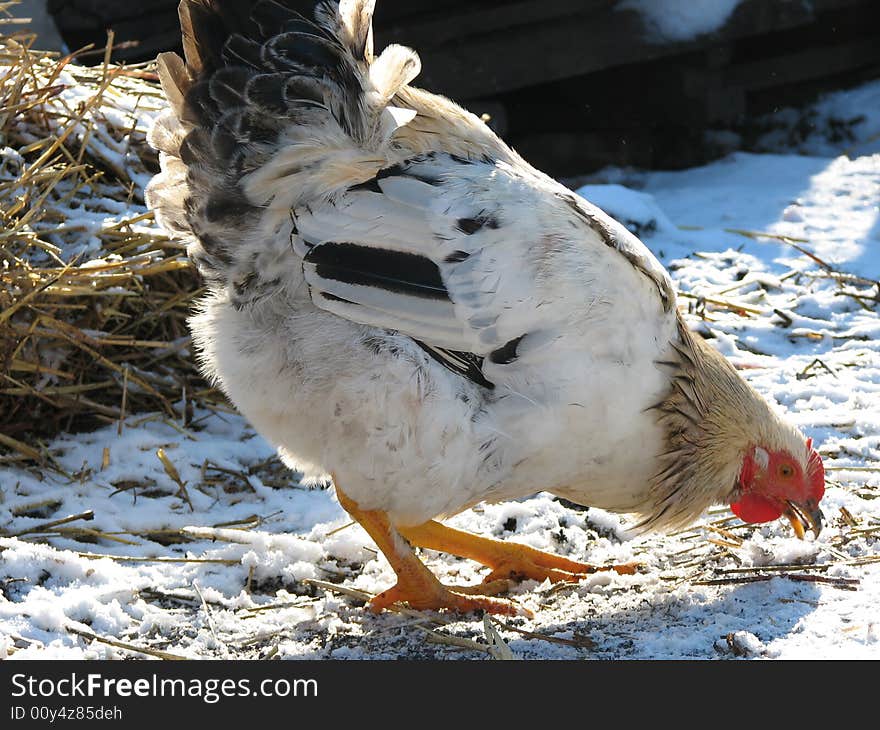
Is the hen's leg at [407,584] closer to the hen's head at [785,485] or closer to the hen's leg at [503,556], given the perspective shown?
the hen's leg at [503,556]

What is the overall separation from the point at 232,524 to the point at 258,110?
1426 millimetres

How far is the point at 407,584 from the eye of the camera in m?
3.17

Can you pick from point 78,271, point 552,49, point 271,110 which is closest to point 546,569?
point 271,110

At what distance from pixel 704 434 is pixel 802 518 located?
410 millimetres

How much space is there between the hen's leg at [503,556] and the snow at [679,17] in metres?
4.56

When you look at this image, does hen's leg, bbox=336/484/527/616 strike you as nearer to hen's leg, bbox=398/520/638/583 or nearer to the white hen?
the white hen

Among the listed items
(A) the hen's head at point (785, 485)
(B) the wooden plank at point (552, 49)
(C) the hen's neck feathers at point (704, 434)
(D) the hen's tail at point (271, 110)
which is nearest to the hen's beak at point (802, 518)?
(A) the hen's head at point (785, 485)

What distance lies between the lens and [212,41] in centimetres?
298

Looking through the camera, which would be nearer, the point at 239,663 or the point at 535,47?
the point at 239,663

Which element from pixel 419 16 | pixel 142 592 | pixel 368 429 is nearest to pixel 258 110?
pixel 368 429

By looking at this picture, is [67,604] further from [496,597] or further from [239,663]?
[496,597]

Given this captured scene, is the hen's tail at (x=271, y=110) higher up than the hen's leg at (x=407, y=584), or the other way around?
the hen's tail at (x=271, y=110)

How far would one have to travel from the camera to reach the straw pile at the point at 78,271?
3900 mm

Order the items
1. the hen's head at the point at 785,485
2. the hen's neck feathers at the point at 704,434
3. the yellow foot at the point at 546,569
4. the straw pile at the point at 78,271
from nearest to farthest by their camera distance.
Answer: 1. the hen's neck feathers at the point at 704,434
2. the hen's head at the point at 785,485
3. the yellow foot at the point at 546,569
4. the straw pile at the point at 78,271
